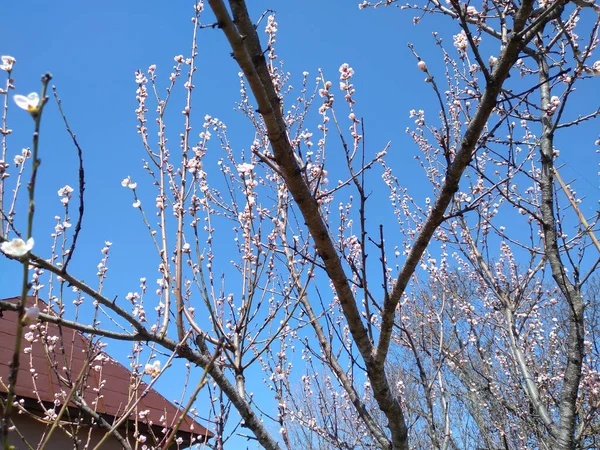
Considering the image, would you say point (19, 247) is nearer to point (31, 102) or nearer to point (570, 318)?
point (31, 102)

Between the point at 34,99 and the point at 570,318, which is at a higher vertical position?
the point at 570,318

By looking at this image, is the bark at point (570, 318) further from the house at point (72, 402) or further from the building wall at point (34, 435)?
Result: the building wall at point (34, 435)

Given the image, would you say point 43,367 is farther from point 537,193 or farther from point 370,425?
point 537,193

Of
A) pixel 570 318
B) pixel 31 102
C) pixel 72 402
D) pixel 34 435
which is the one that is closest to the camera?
pixel 31 102

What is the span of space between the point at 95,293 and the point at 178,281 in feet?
1.85

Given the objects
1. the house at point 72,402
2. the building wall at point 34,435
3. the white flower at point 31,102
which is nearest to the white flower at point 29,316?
the white flower at point 31,102

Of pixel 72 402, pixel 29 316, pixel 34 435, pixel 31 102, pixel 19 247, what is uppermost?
pixel 31 102

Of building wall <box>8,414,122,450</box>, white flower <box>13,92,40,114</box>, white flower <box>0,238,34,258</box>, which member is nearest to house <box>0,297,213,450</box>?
building wall <box>8,414,122,450</box>

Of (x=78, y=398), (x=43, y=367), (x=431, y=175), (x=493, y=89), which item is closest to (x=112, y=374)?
(x=43, y=367)

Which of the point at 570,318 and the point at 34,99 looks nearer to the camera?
the point at 34,99

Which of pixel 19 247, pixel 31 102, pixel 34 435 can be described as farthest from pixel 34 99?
pixel 34 435

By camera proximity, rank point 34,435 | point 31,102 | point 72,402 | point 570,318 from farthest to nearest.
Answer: point 34,435
point 72,402
point 570,318
point 31,102

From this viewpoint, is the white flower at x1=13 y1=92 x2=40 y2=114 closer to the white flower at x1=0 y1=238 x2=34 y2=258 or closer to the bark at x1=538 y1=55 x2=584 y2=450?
the white flower at x1=0 y1=238 x2=34 y2=258

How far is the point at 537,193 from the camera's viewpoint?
17.4 feet
